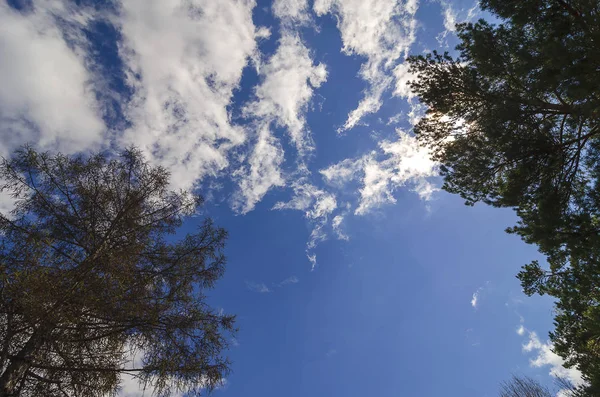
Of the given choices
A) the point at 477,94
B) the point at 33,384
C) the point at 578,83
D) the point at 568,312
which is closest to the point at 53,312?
the point at 33,384

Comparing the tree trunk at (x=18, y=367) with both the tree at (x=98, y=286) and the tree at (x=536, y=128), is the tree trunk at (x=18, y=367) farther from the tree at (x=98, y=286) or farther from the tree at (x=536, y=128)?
the tree at (x=536, y=128)

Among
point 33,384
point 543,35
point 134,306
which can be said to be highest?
A: point 543,35

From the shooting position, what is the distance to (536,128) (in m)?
8.99

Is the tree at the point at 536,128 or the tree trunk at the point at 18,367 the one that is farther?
the tree at the point at 536,128

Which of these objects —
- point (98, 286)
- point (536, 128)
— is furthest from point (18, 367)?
point (536, 128)

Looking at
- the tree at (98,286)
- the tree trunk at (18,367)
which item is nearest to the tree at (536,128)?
the tree at (98,286)

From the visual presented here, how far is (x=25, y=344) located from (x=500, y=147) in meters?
12.5

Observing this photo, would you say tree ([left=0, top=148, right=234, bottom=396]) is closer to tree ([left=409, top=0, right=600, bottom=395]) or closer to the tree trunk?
the tree trunk

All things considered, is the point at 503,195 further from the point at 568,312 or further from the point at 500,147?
the point at 568,312

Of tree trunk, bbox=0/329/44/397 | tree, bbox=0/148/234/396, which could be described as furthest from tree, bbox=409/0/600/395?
tree trunk, bbox=0/329/44/397

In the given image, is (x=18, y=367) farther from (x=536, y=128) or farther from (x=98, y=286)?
(x=536, y=128)

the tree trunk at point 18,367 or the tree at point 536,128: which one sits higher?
the tree at point 536,128

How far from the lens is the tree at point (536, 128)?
7.23m

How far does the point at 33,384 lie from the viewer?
209 inches
